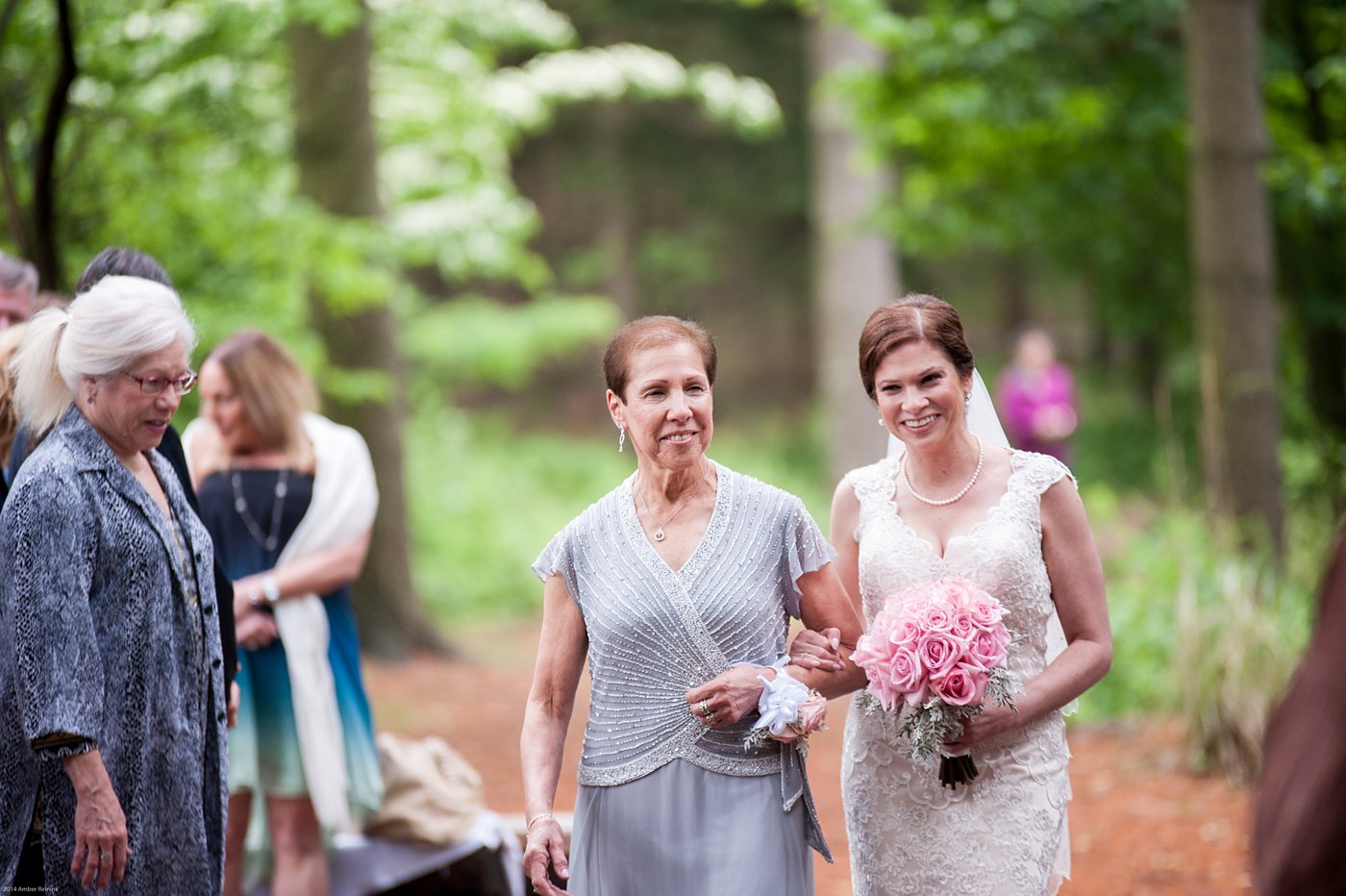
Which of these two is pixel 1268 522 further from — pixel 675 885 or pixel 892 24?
pixel 675 885

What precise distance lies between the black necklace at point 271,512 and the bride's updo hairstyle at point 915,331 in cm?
244

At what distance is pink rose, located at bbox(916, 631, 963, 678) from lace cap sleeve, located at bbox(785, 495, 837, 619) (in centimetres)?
31

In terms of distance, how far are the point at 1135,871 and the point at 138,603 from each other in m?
4.65

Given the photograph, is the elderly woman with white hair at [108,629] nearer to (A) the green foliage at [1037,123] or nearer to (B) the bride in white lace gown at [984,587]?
(B) the bride in white lace gown at [984,587]

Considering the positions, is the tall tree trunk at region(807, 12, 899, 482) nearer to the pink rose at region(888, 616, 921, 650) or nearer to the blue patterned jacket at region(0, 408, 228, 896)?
the pink rose at region(888, 616, 921, 650)

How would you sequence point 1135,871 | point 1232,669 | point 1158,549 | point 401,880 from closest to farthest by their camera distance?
point 401,880 → point 1135,871 → point 1232,669 → point 1158,549

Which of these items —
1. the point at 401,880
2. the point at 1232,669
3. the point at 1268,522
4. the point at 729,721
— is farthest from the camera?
the point at 1268,522

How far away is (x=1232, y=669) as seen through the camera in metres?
7.29

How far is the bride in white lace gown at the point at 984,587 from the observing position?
3.65 m

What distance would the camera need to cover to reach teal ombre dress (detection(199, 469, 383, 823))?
5027 millimetres

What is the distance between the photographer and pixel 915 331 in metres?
3.66

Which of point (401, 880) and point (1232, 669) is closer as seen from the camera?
point (401, 880)

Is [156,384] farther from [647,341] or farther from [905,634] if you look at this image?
[905,634]

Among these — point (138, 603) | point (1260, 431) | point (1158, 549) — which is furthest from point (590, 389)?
point (138, 603)
